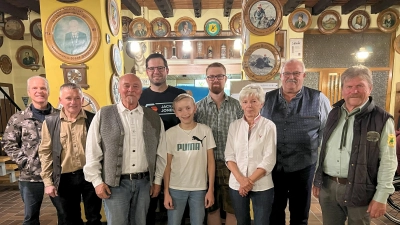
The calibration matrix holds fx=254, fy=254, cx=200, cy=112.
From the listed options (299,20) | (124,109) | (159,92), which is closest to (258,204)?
(124,109)

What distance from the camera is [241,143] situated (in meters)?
1.81

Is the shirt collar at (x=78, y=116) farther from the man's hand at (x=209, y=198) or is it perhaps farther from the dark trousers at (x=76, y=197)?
the man's hand at (x=209, y=198)

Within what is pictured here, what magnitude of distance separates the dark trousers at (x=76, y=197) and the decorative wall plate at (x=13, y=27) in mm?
→ 5029

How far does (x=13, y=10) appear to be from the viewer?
5.13 meters

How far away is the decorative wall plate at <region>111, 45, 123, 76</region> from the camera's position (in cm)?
296

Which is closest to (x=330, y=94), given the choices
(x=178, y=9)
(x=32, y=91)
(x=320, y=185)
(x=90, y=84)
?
(x=178, y=9)

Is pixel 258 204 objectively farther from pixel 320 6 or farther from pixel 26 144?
pixel 320 6

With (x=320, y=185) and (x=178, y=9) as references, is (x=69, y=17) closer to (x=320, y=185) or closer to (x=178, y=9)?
(x=320, y=185)

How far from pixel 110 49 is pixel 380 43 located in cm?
648

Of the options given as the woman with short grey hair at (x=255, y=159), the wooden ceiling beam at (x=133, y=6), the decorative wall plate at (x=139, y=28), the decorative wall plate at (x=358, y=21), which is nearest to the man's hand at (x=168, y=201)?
the woman with short grey hair at (x=255, y=159)

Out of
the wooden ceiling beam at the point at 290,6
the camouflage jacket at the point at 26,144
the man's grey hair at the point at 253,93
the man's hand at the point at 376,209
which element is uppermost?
the wooden ceiling beam at the point at 290,6

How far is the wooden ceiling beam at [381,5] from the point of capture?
5.40 metres

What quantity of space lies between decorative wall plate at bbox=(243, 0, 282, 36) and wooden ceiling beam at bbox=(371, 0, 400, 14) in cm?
410

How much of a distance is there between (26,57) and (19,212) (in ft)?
15.3
